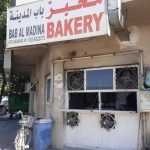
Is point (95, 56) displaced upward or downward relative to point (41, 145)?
upward

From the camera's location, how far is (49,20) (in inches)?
340

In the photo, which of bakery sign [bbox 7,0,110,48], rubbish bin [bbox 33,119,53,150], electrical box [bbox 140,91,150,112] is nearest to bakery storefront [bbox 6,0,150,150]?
bakery sign [bbox 7,0,110,48]

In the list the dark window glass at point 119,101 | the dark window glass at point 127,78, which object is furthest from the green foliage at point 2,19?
the dark window glass at point 127,78

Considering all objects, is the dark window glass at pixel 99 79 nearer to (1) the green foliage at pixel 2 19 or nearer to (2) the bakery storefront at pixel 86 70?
Result: (2) the bakery storefront at pixel 86 70

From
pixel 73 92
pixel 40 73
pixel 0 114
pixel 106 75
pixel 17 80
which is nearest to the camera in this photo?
pixel 106 75

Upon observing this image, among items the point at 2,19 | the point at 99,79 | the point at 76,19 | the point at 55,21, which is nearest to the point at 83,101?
the point at 99,79

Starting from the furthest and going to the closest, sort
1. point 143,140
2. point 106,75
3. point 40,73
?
point 40,73
point 106,75
point 143,140

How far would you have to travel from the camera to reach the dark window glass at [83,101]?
31.3ft

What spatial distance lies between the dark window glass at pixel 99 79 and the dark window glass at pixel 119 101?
9.1 inches

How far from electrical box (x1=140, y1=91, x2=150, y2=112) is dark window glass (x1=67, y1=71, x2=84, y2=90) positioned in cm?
202

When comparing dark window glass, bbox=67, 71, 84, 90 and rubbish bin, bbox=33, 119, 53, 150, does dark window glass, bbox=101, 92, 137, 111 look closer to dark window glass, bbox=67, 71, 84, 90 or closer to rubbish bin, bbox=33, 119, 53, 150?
dark window glass, bbox=67, 71, 84, 90

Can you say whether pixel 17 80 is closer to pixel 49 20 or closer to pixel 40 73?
pixel 40 73

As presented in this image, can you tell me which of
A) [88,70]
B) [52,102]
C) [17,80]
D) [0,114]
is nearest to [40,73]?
[52,102]

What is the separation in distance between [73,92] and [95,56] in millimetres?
1249
